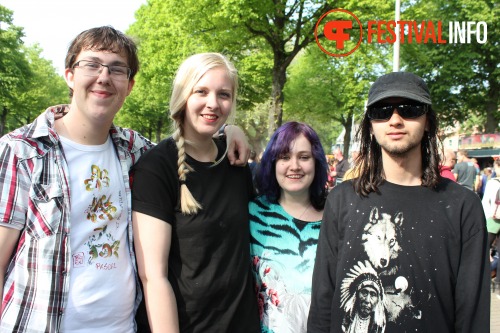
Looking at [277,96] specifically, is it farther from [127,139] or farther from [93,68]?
[93,68]

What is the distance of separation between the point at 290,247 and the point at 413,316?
786 mm

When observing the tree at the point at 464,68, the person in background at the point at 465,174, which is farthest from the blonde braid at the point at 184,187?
the tree at the point at 464,68

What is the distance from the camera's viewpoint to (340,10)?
13859 millimetres

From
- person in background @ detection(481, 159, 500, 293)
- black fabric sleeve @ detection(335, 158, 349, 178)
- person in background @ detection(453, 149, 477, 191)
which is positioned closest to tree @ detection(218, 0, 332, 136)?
black fabric sleeve @ detection(335, 158, 349, 178)

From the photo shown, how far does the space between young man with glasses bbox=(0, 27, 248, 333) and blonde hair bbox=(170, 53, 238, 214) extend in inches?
10.0

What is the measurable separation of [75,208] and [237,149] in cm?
95

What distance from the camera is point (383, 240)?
75.4 inches

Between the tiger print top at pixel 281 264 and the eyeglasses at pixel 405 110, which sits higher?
the eyeglasses at pixel 405 110

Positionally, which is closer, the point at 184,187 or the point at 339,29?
the point at 184,187

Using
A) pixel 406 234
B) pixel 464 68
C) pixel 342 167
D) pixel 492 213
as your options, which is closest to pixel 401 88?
pixel 406 234

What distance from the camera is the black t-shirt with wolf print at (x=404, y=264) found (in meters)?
1.80

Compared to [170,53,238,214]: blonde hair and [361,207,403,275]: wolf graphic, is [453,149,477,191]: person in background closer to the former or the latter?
[361,207,403,275]: wolf graphic

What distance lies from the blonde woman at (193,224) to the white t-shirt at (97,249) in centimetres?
9

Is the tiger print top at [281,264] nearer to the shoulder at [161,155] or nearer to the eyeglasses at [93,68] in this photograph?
the shoulder at [161,155]
